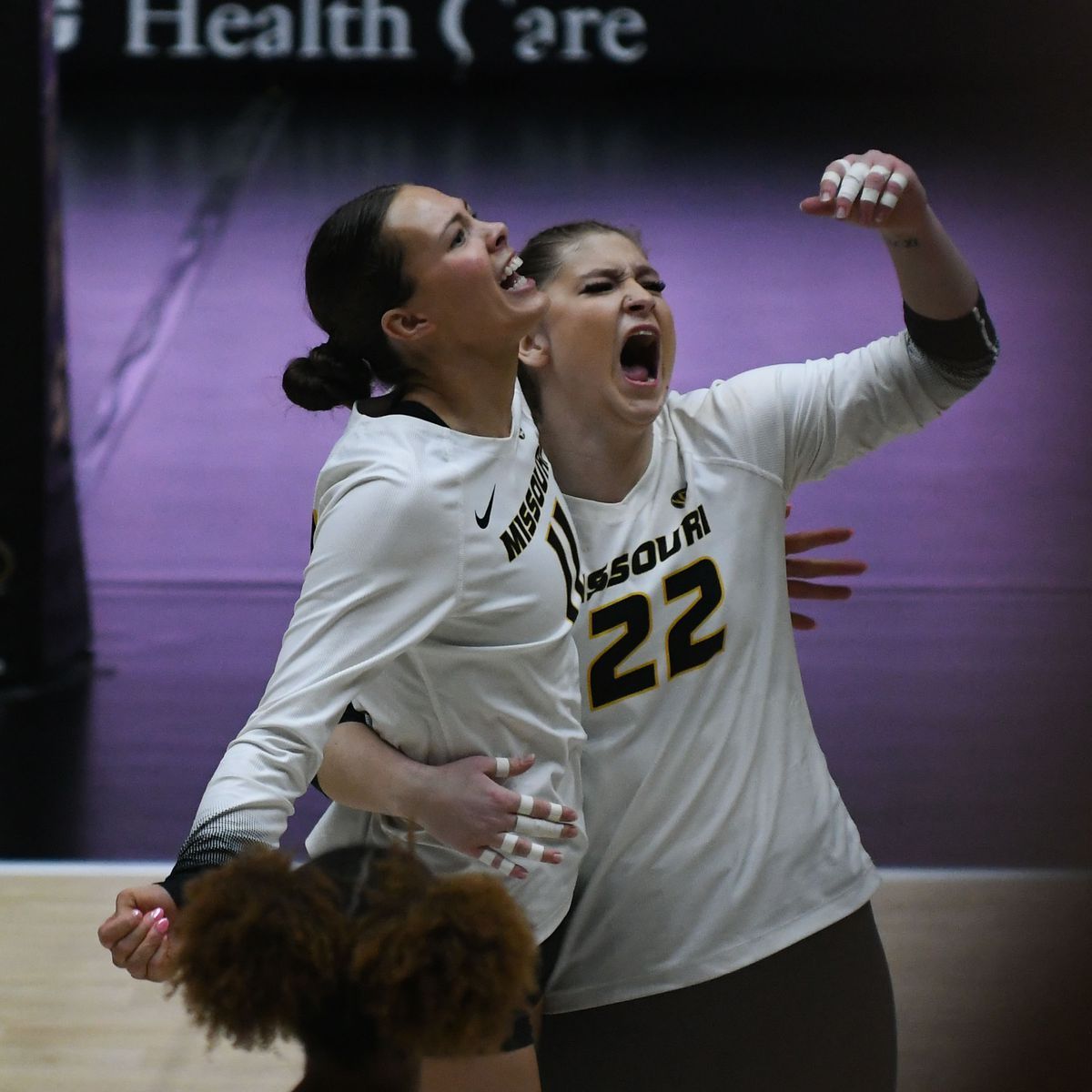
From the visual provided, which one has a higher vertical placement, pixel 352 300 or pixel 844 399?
pixel 352 300

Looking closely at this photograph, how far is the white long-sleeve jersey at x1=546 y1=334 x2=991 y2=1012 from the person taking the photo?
7.00 feet

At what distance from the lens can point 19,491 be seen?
18.2 ft

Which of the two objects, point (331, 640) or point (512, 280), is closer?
point (331, 640)

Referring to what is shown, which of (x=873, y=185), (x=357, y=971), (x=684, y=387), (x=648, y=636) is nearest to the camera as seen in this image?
(x=357, y=971)

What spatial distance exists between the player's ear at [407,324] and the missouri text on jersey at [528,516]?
0.71 ft

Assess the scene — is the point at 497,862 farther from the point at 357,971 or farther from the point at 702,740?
the point at 357,971

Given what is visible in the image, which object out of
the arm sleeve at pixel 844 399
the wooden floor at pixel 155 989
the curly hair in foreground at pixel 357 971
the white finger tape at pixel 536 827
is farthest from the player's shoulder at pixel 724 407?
the curly hair in foreground at pixel 357 971

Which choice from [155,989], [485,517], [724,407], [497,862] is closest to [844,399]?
[724,407]

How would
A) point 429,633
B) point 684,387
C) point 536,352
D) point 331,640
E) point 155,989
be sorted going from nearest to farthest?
point 331,640 < point 429,633 < point 536,352 < point 155,989 < point 684,387

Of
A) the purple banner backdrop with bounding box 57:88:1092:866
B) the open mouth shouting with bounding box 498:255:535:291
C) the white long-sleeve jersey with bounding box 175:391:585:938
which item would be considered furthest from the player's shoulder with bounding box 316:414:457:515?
the purple banner backdrop with bounding box 57:88:1092:866

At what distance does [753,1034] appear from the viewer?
217 cm

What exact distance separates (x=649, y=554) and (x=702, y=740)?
0.83ft

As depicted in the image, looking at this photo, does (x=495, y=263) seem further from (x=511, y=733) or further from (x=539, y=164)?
(x=539, y=164)

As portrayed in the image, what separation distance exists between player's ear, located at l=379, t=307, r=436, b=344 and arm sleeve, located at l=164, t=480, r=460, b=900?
0.90ft
